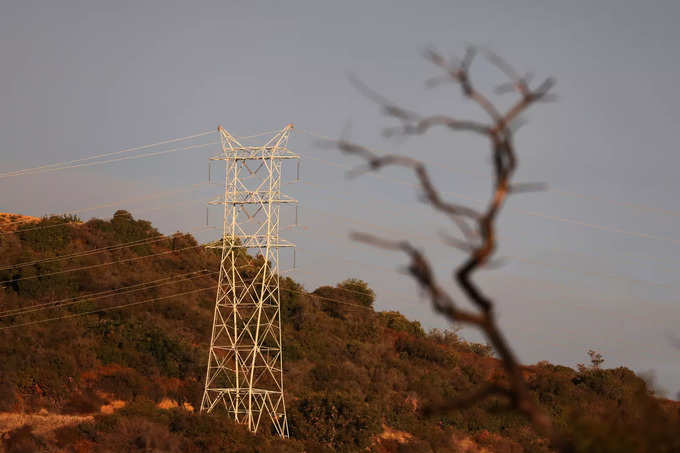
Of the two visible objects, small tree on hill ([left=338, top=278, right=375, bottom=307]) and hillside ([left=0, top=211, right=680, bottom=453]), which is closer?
hillside ([left=0, top=211, right=680, bottom=453])

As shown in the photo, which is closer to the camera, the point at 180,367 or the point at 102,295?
the point at 180,367

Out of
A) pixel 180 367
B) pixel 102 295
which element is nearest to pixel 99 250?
pixel 102 295

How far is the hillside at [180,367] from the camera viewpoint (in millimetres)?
36375

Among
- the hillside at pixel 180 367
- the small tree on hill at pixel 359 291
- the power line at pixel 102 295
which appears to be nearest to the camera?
the hillside at pixel 180 367

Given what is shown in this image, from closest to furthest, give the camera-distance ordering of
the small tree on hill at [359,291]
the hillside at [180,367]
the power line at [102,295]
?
1. the hillside at [180,367]
2. the power line at [102,295]
3. the small tree on hill at [359,291]

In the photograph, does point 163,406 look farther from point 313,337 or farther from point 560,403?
point 560,403

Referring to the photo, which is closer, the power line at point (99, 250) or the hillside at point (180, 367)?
the hillside at point (180, 367)

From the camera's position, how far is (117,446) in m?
33.4

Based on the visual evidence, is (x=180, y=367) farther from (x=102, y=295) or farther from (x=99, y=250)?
(x=99, y=250)

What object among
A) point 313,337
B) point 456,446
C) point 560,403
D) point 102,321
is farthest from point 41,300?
point 560,403

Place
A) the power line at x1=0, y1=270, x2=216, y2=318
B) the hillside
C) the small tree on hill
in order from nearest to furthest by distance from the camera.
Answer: the hillside < the power line at x1=0, y1=270, x2=216, y2=318 < the small tree on hill

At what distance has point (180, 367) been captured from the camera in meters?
45.7

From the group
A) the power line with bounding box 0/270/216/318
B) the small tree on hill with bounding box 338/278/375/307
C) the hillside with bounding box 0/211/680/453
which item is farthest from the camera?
the small tree on hill with bounding box 338/278/375/307

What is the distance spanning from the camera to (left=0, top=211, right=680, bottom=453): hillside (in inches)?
1432
